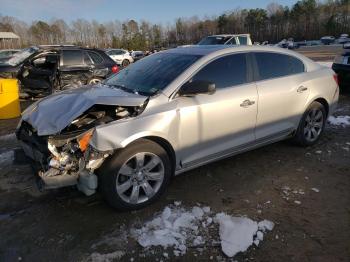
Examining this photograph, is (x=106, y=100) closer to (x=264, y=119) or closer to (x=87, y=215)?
(x=87, y=215)

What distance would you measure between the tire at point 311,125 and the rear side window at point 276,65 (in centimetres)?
66

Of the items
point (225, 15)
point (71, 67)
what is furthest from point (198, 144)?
point (225, 15)

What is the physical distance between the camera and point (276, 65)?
16.9 feet

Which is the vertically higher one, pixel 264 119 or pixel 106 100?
pixel 106 100

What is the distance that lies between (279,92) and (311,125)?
3.74 feet

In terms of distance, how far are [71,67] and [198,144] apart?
702 cm

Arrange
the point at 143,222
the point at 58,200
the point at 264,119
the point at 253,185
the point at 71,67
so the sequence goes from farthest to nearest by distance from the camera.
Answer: the point at 71,67 → the point at 264,119 → the point at 253,185 → the point at 58,200 → the point at 143,222

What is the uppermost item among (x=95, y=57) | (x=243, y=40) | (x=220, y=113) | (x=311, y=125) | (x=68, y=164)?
(x=243, y=40)

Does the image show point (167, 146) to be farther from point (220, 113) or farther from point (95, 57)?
point (95, 57)

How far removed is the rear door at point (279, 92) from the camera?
15.9 feet

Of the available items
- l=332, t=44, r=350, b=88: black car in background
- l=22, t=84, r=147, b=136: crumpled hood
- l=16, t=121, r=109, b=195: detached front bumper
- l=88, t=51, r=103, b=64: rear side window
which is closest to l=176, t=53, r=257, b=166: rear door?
l=22, t=84, r=147, b=136: crumpled hood

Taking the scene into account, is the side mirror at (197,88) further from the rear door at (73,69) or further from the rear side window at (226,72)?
the rear door at (73,69)

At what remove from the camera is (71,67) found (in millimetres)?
10125

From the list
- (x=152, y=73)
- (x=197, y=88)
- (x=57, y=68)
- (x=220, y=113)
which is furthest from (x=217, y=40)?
(x=197, y=88)
